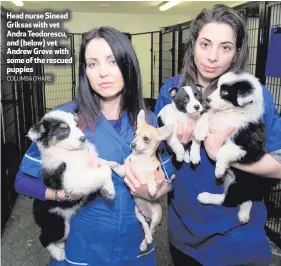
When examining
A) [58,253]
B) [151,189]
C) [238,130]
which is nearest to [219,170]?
[238,130]

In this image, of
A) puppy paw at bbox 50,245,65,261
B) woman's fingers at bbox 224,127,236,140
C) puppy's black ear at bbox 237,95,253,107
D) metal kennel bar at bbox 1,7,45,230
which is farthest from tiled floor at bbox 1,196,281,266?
puppy's black ear at bbox 237,95,253,107

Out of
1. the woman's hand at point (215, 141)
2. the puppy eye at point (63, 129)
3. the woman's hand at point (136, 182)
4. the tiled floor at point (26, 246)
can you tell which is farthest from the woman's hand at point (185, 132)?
the tiled floor at point (26, 246)

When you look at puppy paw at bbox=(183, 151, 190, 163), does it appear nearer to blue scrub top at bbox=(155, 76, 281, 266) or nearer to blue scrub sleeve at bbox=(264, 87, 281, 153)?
blue scrub top at bbox=(155, 76, 281, 266)

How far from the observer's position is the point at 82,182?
1.30 metres

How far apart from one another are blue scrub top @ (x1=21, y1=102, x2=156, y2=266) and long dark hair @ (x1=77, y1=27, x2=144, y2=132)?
0.06 metres

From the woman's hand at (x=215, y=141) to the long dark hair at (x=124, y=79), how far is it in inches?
12.0

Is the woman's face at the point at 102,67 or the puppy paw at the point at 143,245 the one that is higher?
the woman's face at the point at 102,67

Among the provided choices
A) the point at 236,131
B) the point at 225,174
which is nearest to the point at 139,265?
the point at 225,174

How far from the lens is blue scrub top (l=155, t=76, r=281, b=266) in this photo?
1334mm

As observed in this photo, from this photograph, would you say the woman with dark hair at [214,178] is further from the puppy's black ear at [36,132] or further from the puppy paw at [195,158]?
the puppy's black ear at [36,132]

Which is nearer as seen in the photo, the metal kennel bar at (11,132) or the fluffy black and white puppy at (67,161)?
the fluffy black and white puppy at (67,161)

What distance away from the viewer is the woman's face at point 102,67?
3.96 feet

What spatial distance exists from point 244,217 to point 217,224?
0.11 meters

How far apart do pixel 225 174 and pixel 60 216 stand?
718 mm
